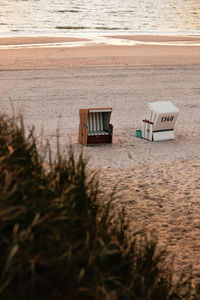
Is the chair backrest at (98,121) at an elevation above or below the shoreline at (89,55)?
above

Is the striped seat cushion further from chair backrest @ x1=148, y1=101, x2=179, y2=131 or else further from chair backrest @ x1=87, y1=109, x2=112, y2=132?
chair backrest @ x1=148, y1=101, x2=179, y2=131

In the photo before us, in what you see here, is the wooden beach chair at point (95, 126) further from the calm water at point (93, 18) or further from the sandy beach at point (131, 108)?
the calm water at point (93, 18)

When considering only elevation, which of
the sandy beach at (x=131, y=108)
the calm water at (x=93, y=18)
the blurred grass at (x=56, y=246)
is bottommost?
the calm water at (x=93, y=18)

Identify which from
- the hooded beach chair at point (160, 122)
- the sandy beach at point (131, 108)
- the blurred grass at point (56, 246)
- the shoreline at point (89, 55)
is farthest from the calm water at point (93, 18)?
the blurred grass at point (56, 246)

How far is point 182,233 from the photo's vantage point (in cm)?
529

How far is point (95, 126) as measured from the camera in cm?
927

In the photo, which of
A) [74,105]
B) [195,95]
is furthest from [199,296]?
[195,95]

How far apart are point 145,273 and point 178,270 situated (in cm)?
133

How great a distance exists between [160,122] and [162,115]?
28 centimetres

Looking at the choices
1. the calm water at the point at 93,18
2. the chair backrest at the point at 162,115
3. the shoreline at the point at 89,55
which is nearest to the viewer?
the chair backrest at the point at 162,115

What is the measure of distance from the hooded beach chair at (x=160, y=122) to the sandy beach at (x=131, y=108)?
0.20 meters

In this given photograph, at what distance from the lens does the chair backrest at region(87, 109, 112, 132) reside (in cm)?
911

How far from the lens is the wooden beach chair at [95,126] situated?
8.74 meters

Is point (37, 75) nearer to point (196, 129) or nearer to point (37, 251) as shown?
point (196, 129)
